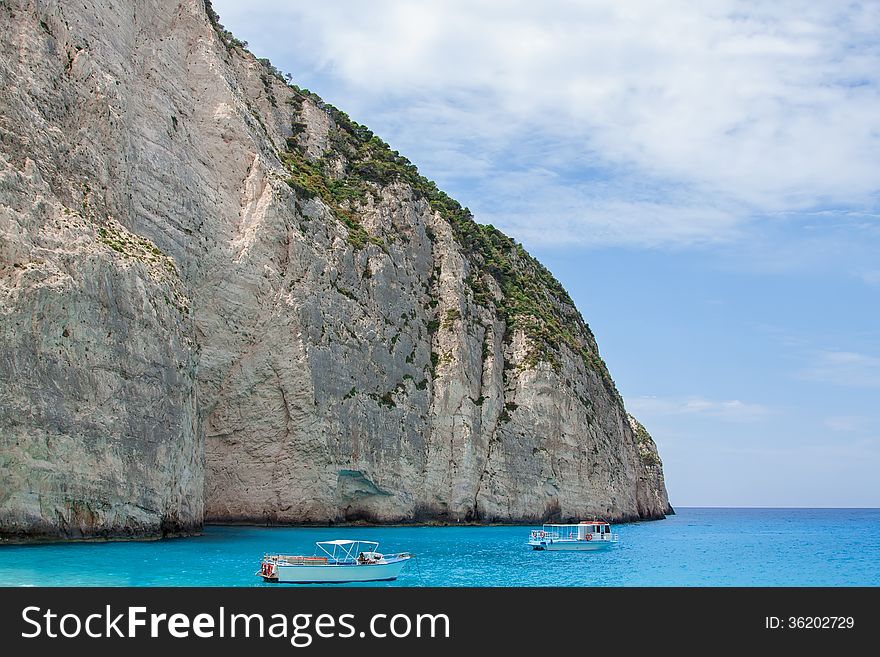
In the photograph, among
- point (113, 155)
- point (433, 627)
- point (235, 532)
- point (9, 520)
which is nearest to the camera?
point (433, 627)

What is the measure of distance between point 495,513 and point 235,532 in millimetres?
23589

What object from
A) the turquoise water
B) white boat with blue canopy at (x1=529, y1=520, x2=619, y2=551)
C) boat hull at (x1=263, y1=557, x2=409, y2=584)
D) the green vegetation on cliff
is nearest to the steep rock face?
the green vegetation on cliff

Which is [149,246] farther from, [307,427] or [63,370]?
[307,427]

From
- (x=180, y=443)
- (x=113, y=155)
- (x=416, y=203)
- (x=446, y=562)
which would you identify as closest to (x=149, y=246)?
(x=113, y=155)

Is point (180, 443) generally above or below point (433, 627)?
above

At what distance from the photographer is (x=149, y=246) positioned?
43.8 metres

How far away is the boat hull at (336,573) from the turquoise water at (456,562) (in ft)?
2.01

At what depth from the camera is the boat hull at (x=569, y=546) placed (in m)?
50.9

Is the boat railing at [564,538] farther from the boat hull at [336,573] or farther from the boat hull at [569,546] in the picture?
the boat hull at [336,573]

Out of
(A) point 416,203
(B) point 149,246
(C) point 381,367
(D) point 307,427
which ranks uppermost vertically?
(A) point 416,203

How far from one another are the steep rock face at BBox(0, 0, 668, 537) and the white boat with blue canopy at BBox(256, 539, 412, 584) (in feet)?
35.8

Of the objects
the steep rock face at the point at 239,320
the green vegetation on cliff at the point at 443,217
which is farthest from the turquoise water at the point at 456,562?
the green vegetation on cliff at the point at 443,217

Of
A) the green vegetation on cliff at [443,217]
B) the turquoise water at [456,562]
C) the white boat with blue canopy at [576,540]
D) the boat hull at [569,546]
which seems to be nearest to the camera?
the turquoise water at [456,562]

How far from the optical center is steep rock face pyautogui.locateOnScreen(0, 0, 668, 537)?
36.3m
